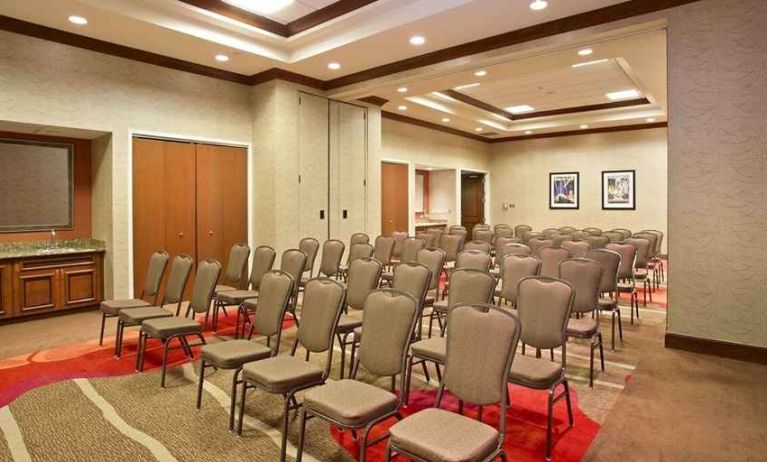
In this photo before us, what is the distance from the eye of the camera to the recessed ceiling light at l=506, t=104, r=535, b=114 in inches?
442

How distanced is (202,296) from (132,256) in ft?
8.34

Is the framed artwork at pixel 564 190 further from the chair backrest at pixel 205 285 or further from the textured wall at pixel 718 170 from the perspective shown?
the chair backrest at pixel 205 285

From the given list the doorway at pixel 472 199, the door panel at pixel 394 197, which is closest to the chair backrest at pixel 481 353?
the door panel at pixel 394 197

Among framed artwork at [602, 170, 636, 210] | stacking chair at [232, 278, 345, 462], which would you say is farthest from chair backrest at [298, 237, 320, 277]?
framed artwork at [602, 170, 636, 210]

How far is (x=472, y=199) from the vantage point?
14.6 meters

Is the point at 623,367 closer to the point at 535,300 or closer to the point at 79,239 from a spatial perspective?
the point at 535,300

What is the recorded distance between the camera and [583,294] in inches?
165

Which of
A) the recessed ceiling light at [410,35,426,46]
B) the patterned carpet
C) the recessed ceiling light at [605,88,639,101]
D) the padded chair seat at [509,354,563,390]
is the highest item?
the recessed ceiling light at [605,88,639,101]

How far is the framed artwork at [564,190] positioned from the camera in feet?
42.8

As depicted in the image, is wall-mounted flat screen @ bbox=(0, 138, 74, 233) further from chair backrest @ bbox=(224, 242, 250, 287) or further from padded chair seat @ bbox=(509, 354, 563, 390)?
padded chair seat @ bbox=(509, 354, 563, 390)

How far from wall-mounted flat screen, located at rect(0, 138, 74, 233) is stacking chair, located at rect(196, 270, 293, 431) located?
14.0ft

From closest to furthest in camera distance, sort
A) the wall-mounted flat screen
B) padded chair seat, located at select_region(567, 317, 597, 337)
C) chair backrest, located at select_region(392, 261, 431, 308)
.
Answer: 1. padded chair seat, located at select_region(567, 317, 597, 337)
2. chair backrest, located at select_region(392, 261, 431, 308)
3. the wall-mounted flat screen

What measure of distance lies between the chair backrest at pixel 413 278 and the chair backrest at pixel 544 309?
30.9 inches

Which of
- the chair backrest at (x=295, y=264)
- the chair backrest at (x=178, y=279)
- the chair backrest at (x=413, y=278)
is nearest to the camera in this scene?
the chair backrest at (x=413, y=278)
